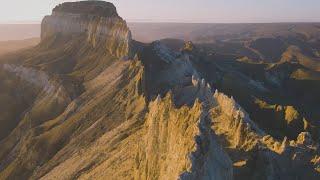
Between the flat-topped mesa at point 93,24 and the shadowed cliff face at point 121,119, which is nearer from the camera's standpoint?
the shadowed cliff face at point 121,119

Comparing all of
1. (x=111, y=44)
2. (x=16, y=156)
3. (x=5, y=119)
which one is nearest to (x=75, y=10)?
(x=111, y=44)

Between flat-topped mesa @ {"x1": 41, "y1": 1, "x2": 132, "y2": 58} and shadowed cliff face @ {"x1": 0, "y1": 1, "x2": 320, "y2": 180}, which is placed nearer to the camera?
shadowed cliff face @ {"x1": 0, "y1": 1, "x2": 320, "y2": 180}

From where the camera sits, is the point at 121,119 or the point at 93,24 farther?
the point at 93,24

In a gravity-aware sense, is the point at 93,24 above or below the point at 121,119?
above

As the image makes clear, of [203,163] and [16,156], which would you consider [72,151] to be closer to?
[16,156]
